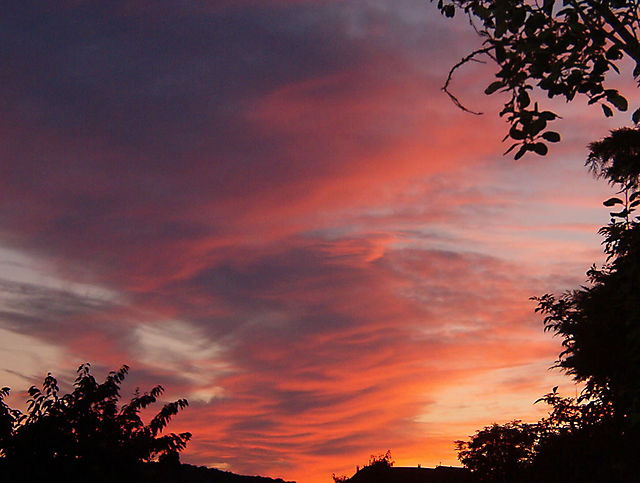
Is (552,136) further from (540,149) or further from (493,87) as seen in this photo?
(493,87)

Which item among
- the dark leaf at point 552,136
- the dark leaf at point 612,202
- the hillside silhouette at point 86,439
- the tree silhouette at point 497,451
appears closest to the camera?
the dark leaf at point 552,136

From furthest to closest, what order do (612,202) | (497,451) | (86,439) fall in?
(497,451)
(86,439)
(612,202)

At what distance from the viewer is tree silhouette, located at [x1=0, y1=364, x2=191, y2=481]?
23.0 m

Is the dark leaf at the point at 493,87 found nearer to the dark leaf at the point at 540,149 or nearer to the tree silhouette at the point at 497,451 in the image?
the dark leaf at the point at 540,149

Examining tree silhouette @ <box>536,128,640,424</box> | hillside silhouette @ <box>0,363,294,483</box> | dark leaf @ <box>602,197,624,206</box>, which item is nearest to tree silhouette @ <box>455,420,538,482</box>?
tree silhouette @ <box>536,128,640,424</box>

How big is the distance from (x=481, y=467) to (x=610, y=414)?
24.2 meters

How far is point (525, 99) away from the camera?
9.35 metres

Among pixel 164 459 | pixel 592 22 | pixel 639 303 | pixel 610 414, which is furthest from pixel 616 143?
pixel 592 22

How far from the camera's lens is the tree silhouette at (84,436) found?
75.4 feet

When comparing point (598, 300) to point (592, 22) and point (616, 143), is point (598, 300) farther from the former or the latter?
point (592, 22)

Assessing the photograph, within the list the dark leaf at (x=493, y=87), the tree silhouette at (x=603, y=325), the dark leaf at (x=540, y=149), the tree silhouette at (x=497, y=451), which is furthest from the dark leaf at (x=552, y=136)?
the tree silhouette at (x=497, y=451)

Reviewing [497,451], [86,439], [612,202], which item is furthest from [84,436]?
[497,451]

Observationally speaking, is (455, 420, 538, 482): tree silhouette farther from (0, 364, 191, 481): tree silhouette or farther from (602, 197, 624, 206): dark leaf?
(602, 197, 624, 206): dark leaf

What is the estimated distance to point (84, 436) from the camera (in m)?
24.4
